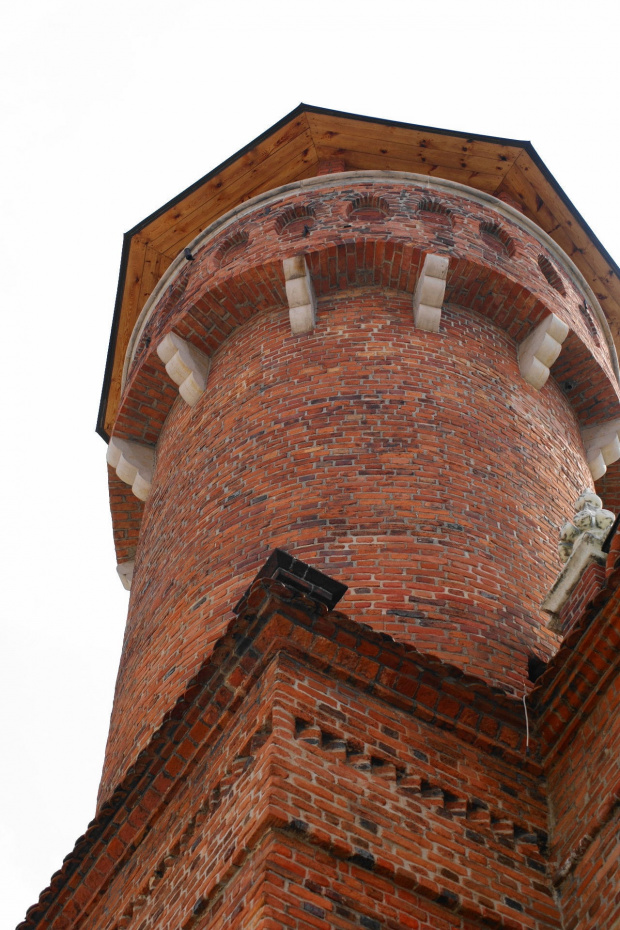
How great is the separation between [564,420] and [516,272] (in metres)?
1.66

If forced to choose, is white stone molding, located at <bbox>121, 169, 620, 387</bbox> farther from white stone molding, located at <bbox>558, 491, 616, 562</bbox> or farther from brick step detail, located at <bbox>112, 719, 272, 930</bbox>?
brick step detail, located at <bbox>112, 719, 272, 930</bbox>

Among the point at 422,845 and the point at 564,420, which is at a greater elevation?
the point at 564,420

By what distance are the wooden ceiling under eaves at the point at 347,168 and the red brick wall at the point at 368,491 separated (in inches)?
120

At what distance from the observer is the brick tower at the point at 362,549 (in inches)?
292

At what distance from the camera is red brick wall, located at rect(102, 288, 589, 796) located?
31.0ft

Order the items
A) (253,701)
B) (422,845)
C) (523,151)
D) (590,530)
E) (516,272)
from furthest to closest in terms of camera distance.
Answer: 1. (523,151)
2. (516,272)
3. (590,530)
4. (253,701)
5. (422,845)

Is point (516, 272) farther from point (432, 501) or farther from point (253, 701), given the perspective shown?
point (253, 701)

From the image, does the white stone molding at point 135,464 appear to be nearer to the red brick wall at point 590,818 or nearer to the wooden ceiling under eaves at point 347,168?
the wooden ceiling under eaves at point 347,168

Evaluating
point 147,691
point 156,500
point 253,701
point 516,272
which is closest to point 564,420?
point 516,272

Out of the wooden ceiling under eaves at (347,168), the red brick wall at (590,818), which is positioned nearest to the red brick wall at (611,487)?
the wooden ceiling under eaves at (347,168)

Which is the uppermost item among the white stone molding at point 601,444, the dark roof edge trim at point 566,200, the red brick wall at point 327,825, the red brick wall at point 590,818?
the dark roof edge trim at point 566,200

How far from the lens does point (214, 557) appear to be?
34.0 ft

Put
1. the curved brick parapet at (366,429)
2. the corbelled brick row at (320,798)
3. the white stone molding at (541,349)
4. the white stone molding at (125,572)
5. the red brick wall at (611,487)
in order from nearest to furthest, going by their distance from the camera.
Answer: the corbelled brick row at (320,798) < the curved brick parapet at (366,429) < the white stone molding at (541,349) < the red brick wall at (611,487) < the white stone molding at (125,572)

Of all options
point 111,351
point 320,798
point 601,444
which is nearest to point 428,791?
point 320,798
